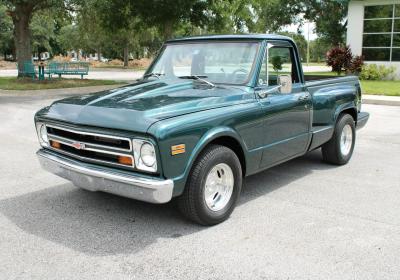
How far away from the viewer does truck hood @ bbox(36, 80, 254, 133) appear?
411cm

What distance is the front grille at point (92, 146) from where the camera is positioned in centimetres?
414

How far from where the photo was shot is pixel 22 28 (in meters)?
21.6

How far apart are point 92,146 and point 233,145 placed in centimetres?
144

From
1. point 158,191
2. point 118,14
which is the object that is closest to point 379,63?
point 118,14

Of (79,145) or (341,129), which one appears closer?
(79,145)

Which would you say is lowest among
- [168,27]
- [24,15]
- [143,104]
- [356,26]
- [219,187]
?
[219,187]

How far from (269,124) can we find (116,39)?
4693 cm

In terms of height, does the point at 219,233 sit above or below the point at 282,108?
below

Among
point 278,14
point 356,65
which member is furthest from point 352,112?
point 278,14

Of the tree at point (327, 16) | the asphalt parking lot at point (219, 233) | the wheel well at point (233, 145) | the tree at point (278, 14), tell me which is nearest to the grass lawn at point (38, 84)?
the asphalt parking lot at point (219, 233)

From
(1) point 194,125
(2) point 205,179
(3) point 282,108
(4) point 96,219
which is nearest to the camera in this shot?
(1) point 194,125

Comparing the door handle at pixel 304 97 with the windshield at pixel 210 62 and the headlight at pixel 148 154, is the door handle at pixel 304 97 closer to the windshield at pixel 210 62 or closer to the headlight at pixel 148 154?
the windshield at pixel 210 62

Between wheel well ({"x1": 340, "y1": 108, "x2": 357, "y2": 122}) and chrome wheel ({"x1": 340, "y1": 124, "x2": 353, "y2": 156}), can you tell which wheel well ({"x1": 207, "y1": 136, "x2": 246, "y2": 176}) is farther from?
wheel well ({"x1": 340, "y1": 108, "x2": 357, "y2": 122})

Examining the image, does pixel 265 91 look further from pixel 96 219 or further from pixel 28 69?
pixel 28 69
